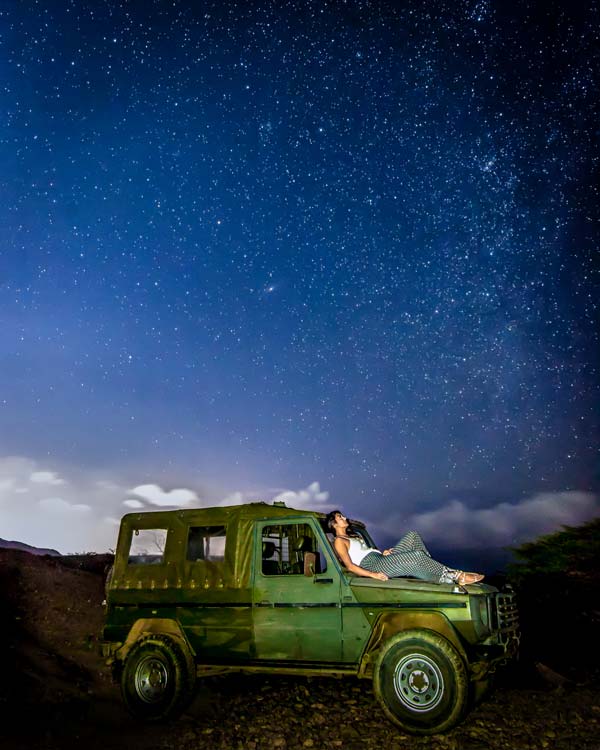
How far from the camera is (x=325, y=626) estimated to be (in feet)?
22.3

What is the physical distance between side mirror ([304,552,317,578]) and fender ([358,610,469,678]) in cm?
94

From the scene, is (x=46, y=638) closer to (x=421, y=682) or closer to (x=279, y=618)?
(x=279, y=618)

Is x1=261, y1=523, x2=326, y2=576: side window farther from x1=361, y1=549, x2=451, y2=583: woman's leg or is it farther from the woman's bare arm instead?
x1=361, y1=549, x2=451, y2=583: woman's leg

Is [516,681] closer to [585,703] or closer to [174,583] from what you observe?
[585,703]

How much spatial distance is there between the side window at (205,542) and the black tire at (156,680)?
113 cm

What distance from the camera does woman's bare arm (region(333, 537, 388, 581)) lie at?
6949mm

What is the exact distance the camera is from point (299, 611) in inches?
275

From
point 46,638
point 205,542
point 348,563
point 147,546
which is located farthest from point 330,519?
point 46,638

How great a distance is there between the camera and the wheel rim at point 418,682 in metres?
6.13

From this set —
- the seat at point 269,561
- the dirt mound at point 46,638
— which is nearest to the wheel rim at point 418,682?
the seat at point 269,561

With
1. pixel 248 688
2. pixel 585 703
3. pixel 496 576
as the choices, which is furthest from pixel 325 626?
pixel 496 576

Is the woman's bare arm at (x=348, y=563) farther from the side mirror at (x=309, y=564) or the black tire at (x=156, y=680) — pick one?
the black tire at (x=156, y=680)

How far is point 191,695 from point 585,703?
525 cm

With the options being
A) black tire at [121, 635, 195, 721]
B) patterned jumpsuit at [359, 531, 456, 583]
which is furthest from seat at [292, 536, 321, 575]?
black tire at [121, 635, 195, 721]
